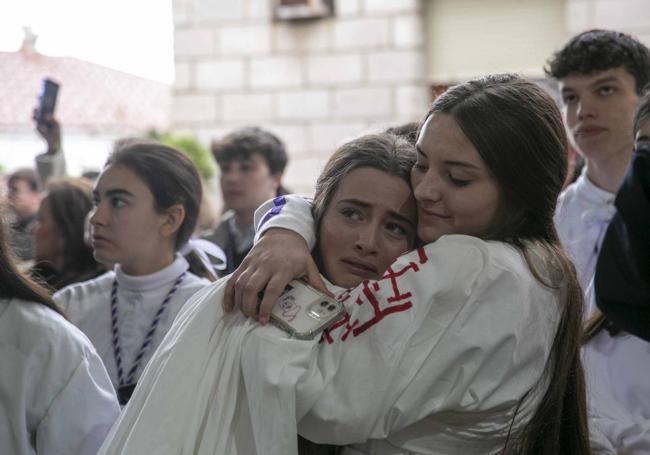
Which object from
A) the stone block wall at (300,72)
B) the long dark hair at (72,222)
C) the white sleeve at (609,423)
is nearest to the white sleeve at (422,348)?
the white sleeve at (609,423)

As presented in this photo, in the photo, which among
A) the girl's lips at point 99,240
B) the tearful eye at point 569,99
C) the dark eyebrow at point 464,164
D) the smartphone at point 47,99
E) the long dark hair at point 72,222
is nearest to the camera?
the dark eyebrow at point 464,164

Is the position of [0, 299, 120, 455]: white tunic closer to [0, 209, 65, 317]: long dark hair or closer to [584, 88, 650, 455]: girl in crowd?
[0, 209, 65, 317]: long dark hair

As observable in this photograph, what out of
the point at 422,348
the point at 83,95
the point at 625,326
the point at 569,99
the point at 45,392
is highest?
the point at 83,95

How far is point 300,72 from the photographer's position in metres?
10.3

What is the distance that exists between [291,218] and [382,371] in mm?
545

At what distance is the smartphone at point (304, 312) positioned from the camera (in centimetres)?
190

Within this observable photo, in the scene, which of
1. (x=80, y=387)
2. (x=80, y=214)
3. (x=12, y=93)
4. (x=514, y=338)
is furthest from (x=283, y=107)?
(x=514, y=338)

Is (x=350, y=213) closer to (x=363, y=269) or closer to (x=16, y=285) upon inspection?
(x=363, y=269)

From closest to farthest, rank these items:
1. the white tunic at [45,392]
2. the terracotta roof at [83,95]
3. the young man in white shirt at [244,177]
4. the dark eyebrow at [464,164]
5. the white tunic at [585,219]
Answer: the dark eyebrow at [464,164], the white tunic at [45,392], the white tunic at [585,219], the young man in white shirt at [244,177], the terracotta roof at [83,95]

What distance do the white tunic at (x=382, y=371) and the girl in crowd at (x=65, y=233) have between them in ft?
8.81

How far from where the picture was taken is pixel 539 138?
2033 millimetres

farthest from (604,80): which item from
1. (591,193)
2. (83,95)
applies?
(83,95)

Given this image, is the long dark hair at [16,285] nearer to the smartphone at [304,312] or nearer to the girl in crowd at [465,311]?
the girl in crowd at [465,311]

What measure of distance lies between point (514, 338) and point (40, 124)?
4.11m
